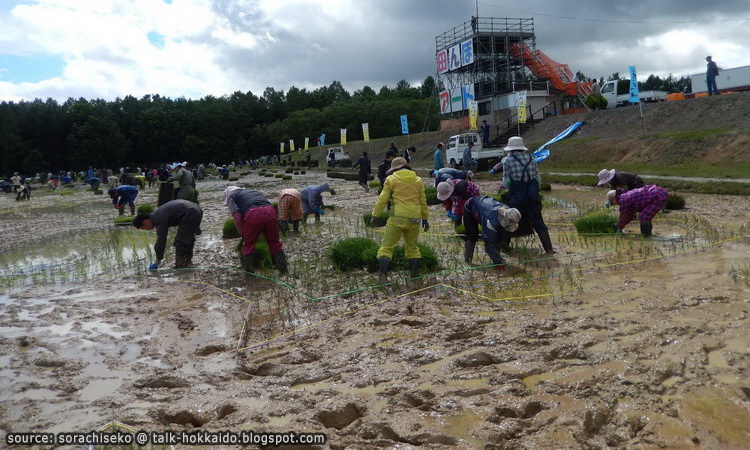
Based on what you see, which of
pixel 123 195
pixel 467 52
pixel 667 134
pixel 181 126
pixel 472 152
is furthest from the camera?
pixel 181 126

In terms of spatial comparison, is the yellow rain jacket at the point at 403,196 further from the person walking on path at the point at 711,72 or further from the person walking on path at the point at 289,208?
the person walking on path at the point at 711,72

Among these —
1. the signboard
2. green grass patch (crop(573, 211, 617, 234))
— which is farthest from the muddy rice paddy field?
the signboard

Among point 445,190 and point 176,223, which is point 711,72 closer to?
point 445,190

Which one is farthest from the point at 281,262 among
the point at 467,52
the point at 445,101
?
the point at 445,101

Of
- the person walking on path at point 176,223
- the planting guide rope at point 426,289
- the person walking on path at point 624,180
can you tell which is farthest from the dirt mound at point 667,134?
the person walking on path at point 176,223

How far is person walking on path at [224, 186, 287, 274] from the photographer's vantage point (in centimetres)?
745

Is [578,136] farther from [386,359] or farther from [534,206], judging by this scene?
[386,359]

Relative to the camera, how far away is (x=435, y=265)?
734 centimetres

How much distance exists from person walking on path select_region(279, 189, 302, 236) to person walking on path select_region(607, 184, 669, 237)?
587 cm

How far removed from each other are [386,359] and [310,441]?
1.33m

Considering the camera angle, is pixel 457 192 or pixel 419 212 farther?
pixel 457 192

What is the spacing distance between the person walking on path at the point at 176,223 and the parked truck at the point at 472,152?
18.1 meters

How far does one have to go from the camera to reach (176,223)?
8586 millimetres

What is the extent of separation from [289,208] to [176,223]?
2.81 meters
